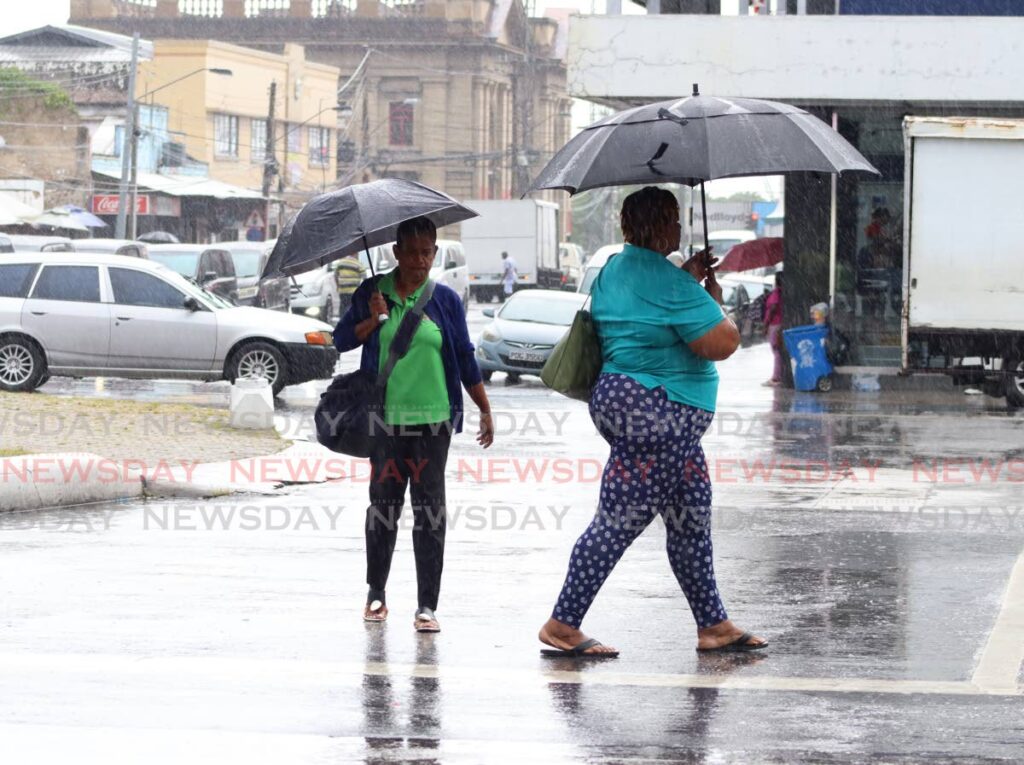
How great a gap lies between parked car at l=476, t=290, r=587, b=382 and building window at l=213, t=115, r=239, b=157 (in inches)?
1860

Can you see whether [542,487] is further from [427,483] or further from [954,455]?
[427,483]

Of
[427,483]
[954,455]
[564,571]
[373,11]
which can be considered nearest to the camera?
[427,483]

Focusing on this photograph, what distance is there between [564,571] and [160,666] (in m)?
3.02

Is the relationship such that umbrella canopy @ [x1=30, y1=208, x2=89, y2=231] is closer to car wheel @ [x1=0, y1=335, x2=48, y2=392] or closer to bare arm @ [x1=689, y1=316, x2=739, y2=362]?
car wheel @ [x1=0, y1=335, x2=48, y2=392]

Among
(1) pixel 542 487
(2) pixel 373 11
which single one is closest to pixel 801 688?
(1) pixel 542 487

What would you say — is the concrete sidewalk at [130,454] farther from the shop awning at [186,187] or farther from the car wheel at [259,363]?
the shop awning at [186,187]

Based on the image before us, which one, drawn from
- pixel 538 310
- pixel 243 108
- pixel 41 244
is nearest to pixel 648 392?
pixel 538 310

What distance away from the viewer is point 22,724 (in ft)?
19.5

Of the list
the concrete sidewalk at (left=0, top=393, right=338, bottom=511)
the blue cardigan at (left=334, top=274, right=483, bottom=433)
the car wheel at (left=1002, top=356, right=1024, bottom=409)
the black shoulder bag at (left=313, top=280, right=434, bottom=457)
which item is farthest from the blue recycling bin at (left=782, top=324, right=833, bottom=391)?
the black shoulder bag at (left=313, top=280, right=434, bottom=457)

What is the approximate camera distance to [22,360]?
20922 mm

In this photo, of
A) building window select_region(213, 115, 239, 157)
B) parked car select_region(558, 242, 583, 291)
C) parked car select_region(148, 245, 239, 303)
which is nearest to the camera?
parked car select_region(148, 245, 239, 303)

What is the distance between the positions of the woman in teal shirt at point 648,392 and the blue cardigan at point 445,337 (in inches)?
31.3

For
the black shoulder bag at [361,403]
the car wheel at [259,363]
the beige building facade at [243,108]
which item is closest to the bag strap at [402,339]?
the black shoulder bag at [361,403]

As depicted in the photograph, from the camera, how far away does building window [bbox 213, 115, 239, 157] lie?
234 feet
